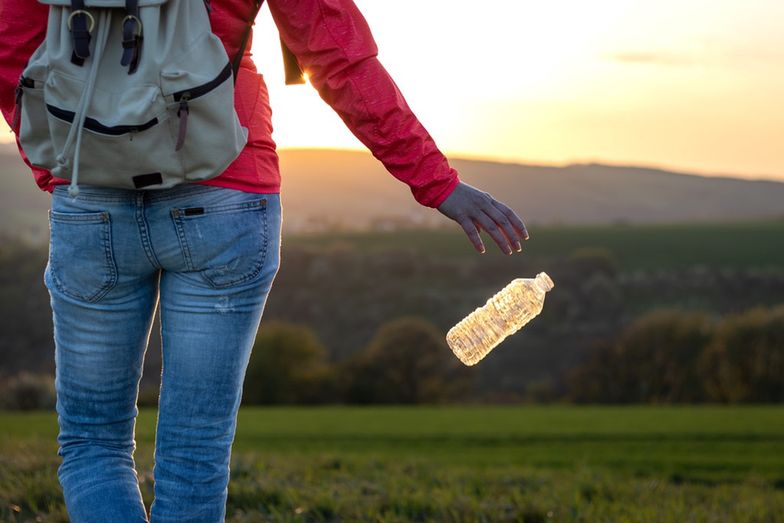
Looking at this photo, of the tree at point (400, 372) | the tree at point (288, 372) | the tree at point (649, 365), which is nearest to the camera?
the tree at point (649, 365)

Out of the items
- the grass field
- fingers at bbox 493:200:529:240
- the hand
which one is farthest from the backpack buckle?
the grass field

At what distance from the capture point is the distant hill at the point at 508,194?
83.3 meters

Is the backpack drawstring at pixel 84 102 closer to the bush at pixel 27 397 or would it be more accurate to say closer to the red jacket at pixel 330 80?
the red jacket at pixel 330 80

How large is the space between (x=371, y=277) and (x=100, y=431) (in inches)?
2255

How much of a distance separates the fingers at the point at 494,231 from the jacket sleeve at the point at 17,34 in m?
1.03

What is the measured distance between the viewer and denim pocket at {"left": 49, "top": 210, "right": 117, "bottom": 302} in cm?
239

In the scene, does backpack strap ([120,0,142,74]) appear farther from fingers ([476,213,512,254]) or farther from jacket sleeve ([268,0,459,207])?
fingers ([476,213,512,254])

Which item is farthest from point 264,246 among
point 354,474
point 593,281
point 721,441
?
point 593,281

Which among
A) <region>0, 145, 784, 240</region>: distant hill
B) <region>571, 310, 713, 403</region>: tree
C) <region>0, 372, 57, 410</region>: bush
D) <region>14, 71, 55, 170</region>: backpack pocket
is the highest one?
<region>14, 71, 55, 170</region>: backpack pocket

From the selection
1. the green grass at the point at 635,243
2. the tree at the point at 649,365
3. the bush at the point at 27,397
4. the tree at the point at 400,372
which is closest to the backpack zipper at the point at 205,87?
the bush at the point at 27,397

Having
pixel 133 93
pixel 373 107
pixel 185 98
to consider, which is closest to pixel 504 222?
pixel 373 107

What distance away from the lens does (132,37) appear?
7.23 feet

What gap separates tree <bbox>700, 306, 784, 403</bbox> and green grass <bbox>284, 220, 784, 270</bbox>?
3421 cm

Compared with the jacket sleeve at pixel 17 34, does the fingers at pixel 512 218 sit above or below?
below
